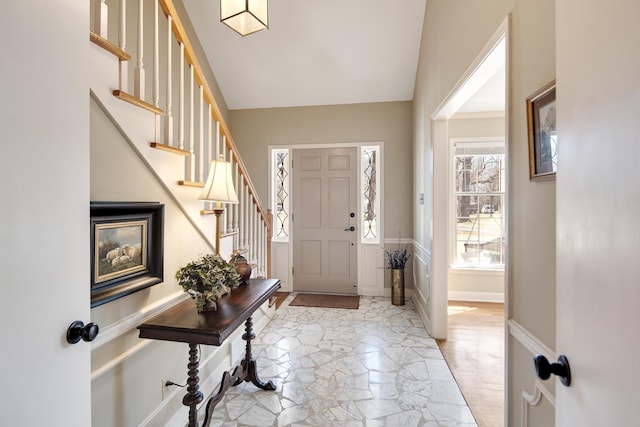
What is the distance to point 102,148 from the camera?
128cm

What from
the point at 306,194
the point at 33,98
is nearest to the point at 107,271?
the point at 33,98

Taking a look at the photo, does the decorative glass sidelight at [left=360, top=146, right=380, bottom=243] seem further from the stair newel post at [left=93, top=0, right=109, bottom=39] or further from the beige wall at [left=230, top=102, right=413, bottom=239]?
the stair newel post at [left=93, top=0, right=109, bottom=39]

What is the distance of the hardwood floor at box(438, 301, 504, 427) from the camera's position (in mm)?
2119

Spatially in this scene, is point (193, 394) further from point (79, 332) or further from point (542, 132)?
point (542, 132)

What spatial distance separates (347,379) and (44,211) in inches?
89.9

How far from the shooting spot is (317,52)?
4066mm

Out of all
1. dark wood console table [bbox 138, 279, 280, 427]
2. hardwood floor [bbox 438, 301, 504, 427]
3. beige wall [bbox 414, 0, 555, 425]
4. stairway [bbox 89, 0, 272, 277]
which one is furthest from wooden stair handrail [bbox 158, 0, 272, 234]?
hardwood floor [bbox 438, 301, 504, 427]

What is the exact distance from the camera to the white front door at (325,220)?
4723 millimetres

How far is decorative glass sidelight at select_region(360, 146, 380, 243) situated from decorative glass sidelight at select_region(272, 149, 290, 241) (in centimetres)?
119

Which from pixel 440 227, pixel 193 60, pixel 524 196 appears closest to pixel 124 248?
pixel 193 60

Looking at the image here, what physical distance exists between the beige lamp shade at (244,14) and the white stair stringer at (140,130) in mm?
1232

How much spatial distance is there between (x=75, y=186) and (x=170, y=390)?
1360mm

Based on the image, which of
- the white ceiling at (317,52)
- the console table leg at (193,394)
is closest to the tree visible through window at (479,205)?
the white ceiling at (317,52)

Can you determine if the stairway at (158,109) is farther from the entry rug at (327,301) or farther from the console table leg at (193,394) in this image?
the entry rug at (327,301)
